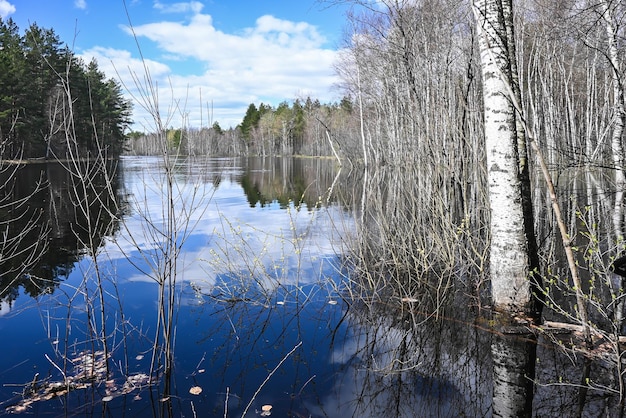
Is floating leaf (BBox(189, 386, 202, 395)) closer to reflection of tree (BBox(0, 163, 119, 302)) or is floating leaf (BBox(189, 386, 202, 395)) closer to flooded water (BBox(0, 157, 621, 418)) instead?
flooded water (BBox(0, 157, 621, 418))

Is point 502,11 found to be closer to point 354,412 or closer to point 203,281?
point 354,412

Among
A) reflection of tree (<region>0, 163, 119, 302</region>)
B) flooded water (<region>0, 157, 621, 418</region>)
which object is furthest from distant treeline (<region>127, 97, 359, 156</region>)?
flooded water (<region>0, 157, 621, 418</region>)

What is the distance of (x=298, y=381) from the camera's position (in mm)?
3914

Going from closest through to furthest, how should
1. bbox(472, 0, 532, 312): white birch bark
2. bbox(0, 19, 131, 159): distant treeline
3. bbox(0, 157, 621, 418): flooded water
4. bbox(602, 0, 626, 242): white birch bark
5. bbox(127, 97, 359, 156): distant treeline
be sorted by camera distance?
1. bbox(0, 157, 621, 418): flooded water
2. bbox(472, 0, 532, 312): white birch bark
3. bbox(602, 0, 626, 242): white birch bark
4. bbox(0, 19, 131, 159): distant treeline
5. bbox(127, 97, 359, 156): distant treeline

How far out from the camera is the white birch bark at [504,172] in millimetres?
4531

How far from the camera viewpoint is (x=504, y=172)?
4562 mm

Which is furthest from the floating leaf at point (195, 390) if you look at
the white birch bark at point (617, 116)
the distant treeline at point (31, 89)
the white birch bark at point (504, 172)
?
the distant treeline at point (31, 89)

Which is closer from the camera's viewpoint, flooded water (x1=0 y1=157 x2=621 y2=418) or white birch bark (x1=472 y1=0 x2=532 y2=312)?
flooded water (x1=0 y1=157 x2=621 y2=418)

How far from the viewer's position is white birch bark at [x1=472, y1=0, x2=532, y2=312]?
178 inches

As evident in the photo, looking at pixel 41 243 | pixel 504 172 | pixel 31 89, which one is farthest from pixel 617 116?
pixel 31 89

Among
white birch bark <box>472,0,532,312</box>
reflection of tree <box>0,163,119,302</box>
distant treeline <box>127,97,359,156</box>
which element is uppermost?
distant treeline <box>127,97,359,156</box>

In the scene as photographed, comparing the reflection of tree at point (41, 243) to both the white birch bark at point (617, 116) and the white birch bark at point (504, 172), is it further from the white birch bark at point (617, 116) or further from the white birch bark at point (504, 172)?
the white birch bark at point (617, 116)

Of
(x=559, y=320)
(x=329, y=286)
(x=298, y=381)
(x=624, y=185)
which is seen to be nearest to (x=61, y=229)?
(x=329, y=286)

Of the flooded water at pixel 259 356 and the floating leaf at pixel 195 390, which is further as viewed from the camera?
the floating leaf at pixel 195 390
